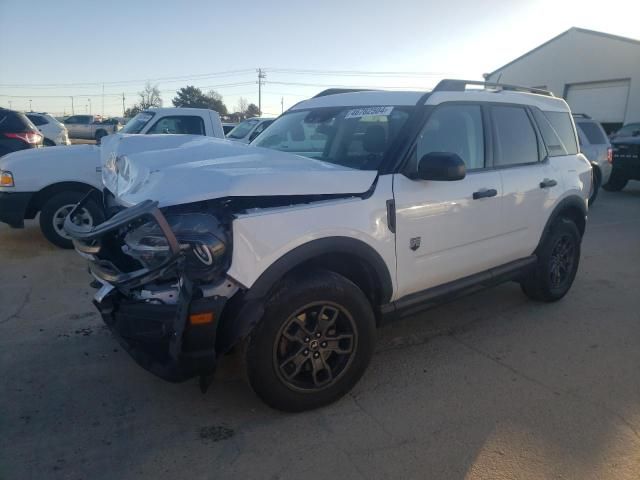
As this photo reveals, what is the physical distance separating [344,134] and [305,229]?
4.00 feet

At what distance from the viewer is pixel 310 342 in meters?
2.80

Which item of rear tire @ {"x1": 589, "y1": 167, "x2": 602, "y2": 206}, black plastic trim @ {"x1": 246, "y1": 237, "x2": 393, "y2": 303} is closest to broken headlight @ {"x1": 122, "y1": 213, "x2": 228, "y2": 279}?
black plastic trim @ {"x1": 246, "y1": 237, "x2": 393, "y2": 303}

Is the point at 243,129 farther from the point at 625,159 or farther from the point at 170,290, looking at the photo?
the point at 170,290

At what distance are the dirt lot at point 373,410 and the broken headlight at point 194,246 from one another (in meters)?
0.97

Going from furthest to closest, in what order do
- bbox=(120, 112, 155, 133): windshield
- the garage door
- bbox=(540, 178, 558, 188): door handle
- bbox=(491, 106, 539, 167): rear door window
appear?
the garage door
bbox=(120, 112, 155, 133): windshield
bbox=(540, 178, 558, 188): door handle
bbox=(491, 106, 539, 167): rear door window

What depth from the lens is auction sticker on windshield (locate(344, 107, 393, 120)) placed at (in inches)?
137

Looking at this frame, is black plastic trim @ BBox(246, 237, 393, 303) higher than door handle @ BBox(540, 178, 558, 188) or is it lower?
lower

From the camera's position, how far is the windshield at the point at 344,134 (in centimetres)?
331

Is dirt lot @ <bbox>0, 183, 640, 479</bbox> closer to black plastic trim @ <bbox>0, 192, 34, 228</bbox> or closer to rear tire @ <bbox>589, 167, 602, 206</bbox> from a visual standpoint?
black plastic trim @ <bbox>0, 192, 34, 228</bbox>

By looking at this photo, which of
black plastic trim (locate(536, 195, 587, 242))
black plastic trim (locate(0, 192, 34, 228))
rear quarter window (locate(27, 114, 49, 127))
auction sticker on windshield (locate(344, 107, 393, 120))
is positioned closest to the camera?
auction sticker on windshield (locate(344, 107, 393, 120))

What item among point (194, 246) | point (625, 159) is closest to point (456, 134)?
point (194, 246)

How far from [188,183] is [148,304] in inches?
26.1

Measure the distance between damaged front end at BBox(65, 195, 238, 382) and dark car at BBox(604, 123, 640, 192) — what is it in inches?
544

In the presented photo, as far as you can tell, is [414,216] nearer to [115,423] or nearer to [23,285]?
[115,423]
